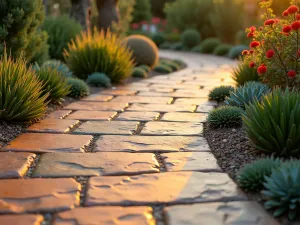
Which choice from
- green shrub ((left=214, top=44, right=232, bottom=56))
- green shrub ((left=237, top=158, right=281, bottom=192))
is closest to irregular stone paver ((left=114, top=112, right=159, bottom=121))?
green shrub ((left=237, top=158, right=281, bottom=192))

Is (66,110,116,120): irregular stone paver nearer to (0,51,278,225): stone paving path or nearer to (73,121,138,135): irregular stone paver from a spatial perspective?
(0,51,278,225): stone paving path

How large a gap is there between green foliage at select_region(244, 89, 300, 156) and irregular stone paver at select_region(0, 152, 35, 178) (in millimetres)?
1725

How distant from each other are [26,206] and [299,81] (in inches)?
133

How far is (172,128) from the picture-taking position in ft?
14.3

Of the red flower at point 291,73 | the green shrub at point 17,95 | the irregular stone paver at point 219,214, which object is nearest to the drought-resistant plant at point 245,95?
the red flower at point 291,73

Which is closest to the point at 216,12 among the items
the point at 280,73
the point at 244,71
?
the point at 244,71

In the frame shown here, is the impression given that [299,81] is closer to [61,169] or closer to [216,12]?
[61,169]

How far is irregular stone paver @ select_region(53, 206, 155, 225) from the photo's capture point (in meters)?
2.25

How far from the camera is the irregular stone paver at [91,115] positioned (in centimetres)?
477

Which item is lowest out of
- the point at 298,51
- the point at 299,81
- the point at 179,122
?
the point at 179,122

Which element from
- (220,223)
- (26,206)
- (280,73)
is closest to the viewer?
(220,223)

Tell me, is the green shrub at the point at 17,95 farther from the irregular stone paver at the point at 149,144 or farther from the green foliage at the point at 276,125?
the green foliage at the point at 276,125

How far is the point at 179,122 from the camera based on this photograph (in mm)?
4656

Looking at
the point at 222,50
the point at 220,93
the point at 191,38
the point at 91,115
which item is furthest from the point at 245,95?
the point at 191,38
